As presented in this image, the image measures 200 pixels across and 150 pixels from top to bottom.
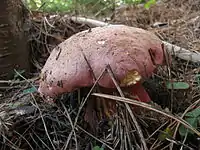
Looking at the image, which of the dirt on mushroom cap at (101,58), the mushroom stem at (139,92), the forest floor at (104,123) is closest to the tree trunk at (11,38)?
the forest floor at (104,123)

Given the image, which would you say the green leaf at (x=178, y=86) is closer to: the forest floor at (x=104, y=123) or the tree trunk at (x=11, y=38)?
the forest floor at (x=104, y=123)

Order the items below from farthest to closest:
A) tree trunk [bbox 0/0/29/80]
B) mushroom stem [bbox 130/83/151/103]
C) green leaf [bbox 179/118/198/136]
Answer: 1. tree trunk [bbox 0/0/29/80]
2. mushroom stem [bbox 130/83/151/103]
3. green leaf [bbox 179/118/198/136]

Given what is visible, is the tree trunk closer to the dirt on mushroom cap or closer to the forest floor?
the forest floor

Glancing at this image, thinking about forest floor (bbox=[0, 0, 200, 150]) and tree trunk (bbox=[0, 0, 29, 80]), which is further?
tree trunk (bbox=[0, 0, 29, 80])

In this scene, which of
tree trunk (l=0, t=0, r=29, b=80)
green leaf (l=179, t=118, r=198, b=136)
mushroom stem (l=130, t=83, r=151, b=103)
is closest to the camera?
green leaf (l=179, t=118, r=198, b=136)

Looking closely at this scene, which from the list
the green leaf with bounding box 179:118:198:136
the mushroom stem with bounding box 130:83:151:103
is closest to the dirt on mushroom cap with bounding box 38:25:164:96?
the mushroom stem with bounding box 130:83:151:103

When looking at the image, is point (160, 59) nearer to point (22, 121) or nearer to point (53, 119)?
point (53, 119)

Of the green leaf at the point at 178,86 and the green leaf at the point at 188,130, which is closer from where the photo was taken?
the green leaf at the point at 188,130
